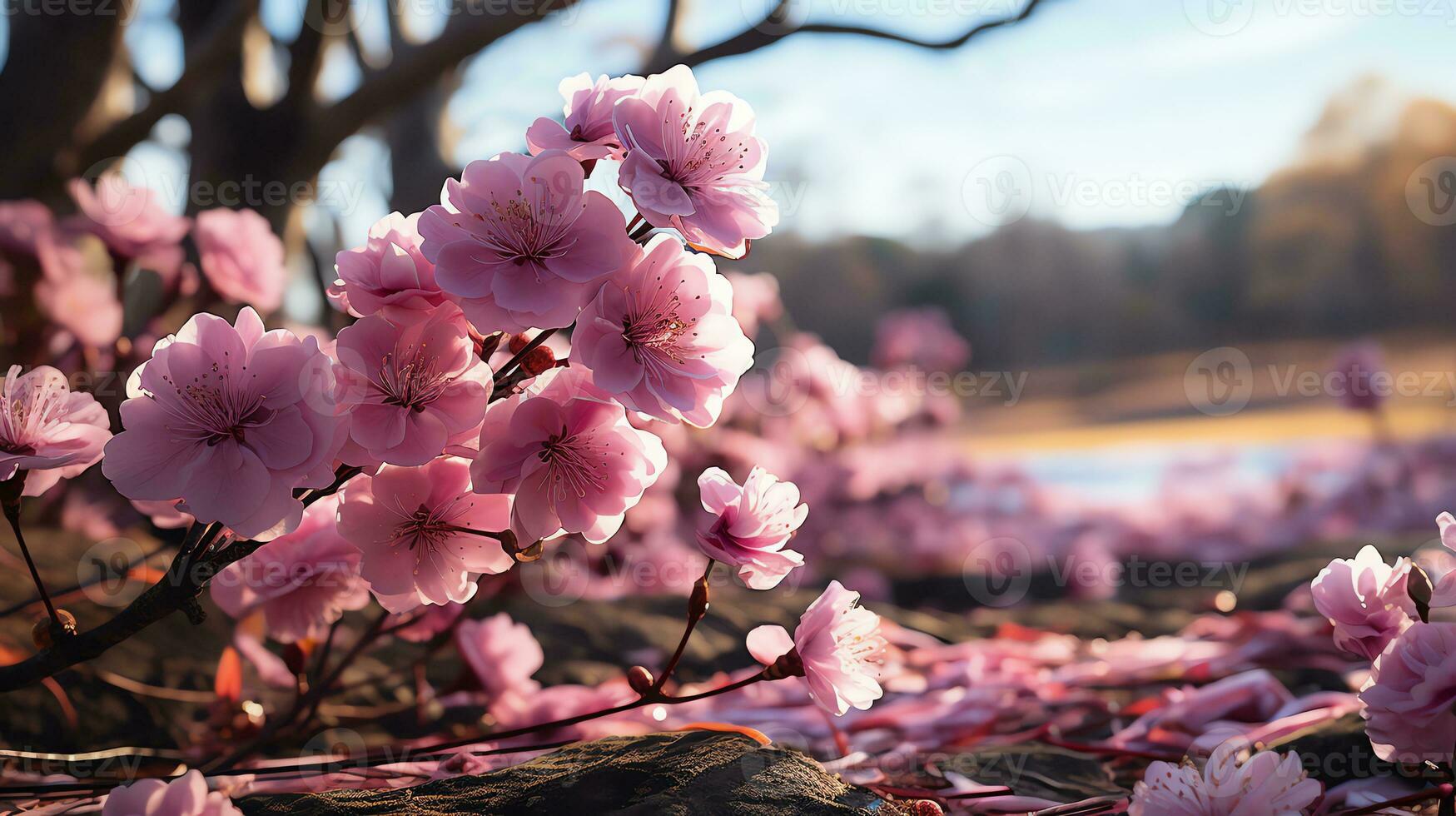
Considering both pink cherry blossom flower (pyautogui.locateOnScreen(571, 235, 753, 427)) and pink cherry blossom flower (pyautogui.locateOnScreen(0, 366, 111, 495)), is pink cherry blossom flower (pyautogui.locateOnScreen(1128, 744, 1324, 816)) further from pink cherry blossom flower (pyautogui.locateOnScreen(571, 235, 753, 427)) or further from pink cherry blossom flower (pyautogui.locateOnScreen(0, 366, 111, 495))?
pink cherry blossom flower (pyautogui.locateOnScreen(0, 366, 111, 495))

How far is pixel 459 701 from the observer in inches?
36.7

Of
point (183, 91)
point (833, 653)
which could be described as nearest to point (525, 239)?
point (833, 653)

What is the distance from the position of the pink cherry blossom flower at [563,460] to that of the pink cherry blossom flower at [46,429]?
0.75ft

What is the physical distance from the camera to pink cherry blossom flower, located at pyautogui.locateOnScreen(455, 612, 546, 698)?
0.78 meters

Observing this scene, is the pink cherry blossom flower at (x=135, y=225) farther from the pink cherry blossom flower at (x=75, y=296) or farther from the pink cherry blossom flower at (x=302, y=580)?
the pink cherry blossom flower at (x=302, y=580)

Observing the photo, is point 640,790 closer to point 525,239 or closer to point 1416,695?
point 525,239

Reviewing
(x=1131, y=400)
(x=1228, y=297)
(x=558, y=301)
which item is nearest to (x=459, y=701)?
(x=558, y=301)

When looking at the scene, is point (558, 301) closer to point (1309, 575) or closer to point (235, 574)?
point (235, 574)

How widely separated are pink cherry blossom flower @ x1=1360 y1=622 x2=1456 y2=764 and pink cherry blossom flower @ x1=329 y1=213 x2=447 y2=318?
0.54 metres

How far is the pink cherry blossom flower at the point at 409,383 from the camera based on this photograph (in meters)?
0.47

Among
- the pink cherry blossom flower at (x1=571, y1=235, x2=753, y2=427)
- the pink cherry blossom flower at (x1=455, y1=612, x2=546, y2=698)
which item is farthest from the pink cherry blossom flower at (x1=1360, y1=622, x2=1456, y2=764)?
the pink cherry blossom flower at (x1=455, y1=612, x2=546, y2=698)

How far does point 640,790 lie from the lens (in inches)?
20.6

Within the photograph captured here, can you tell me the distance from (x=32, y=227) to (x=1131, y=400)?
4351mm

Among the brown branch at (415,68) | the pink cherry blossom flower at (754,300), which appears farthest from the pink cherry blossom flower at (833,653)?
the pink cherry blossom flower at (754,300)
